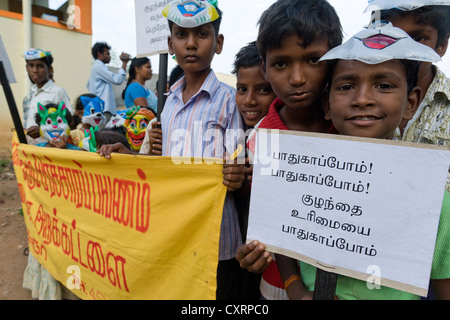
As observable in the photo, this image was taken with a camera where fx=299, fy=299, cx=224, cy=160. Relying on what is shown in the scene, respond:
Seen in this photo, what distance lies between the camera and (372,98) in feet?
3.33

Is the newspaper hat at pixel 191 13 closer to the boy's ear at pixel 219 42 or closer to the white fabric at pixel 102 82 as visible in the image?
the boy's ear at pixel 219 42

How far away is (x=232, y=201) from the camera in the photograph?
176cm

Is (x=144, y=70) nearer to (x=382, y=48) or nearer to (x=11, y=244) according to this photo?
(x=11, y=244)

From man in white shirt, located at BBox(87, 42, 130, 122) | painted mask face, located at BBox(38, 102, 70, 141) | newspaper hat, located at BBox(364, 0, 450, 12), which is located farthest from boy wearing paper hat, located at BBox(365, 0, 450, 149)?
man in white shirt, located at BBox(87, 42, 130, 122)

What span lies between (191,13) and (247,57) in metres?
0.44

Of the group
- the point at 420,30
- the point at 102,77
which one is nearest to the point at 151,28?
the point at 420,30

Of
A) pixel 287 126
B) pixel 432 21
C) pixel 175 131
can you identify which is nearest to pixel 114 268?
pixel 175 131

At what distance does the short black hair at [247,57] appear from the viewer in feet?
5.75

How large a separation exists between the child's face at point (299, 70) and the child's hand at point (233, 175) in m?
0.38

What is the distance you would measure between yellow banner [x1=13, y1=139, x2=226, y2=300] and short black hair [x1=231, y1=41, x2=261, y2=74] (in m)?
0.69

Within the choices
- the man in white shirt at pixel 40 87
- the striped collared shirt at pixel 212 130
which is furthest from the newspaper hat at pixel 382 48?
the man in white shirt at pixel 40 87

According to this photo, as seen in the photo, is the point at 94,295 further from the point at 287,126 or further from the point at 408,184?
the point at 408,184

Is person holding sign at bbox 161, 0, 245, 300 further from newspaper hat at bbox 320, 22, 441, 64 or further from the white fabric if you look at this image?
the white fabric

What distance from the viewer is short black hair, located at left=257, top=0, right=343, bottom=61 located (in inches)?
51.0
